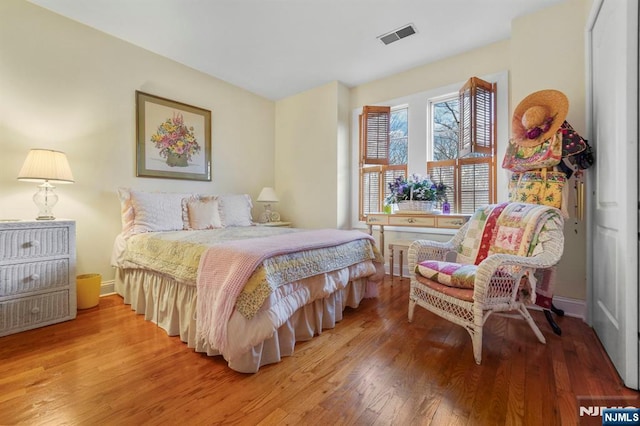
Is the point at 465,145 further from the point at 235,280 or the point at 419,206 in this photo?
the point at 235,280

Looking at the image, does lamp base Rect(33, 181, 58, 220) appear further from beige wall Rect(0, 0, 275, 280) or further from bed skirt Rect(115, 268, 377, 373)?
bed skirt Rect(115, 268, 377, 373)

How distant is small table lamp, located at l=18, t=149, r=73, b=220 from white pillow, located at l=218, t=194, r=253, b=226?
4.61ft

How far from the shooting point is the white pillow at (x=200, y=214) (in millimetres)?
3025

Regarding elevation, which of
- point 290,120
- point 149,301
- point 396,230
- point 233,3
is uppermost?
point 233,3

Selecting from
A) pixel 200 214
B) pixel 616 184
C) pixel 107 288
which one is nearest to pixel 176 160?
pixel 200 214

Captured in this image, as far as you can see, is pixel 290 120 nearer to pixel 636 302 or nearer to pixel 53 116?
pixel 53 116

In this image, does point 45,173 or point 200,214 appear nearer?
point 45,173

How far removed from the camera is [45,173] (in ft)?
7.23

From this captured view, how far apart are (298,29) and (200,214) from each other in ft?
7.07

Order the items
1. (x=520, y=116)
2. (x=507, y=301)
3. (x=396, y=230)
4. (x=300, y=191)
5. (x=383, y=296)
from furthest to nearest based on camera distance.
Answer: (x=300, y=191) < (x=396, y=230) < (x=383, y=296) < (x=520, y=116) < (x=507, y=301)

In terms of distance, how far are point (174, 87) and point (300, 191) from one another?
83.1 inches

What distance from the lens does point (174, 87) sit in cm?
339

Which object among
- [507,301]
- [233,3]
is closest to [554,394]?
[507,301]

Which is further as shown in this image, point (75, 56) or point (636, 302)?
point (75, 56)
